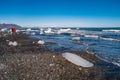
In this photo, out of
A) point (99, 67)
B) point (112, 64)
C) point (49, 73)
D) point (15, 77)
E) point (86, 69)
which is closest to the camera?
point (15, 77)

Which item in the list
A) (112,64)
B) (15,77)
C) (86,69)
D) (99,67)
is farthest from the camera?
(112,64)

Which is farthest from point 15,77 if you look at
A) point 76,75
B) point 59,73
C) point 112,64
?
point 112,64

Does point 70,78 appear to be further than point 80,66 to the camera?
No

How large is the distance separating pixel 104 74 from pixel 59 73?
2.11 meters

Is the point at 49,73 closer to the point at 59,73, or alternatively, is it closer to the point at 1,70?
the point at 59,73

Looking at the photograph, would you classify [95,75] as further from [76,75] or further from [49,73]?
[49,73]

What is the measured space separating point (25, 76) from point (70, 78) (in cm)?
189

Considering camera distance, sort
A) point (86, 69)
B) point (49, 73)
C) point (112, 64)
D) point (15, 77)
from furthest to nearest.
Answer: point (112, 64), point (86, 69), point (49, 73), point (15, 77)

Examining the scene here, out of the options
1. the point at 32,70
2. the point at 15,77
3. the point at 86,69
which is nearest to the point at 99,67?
the point at 86,69

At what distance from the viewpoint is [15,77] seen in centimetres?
845

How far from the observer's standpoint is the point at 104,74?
31.5 feet

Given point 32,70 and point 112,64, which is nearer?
point 32,70

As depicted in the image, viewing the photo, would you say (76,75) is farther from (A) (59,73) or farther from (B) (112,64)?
(B) (112,64)

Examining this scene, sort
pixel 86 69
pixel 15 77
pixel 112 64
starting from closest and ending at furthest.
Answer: pixel 15 77, pixel 86 69, pixel 112 64
